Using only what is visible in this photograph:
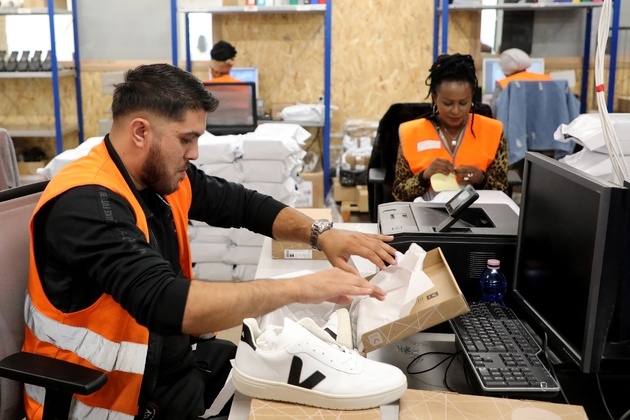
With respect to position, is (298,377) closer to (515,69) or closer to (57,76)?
(515,69)

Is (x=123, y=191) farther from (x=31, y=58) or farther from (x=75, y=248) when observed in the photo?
(x=31, y=58)

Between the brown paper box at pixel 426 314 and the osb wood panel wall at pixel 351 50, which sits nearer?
the brown paper box at pixel 426 314

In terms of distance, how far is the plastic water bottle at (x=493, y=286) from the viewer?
1.58 meters

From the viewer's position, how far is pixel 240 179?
348 centimetres

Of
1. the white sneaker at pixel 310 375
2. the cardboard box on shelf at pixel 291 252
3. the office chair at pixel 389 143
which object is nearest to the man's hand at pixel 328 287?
the white sneaker at pixel 310 375

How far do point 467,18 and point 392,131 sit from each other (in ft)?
8.97

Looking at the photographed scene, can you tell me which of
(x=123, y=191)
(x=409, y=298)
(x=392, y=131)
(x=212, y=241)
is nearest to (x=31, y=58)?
(x=212, y=241)

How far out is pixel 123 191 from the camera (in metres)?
1.34

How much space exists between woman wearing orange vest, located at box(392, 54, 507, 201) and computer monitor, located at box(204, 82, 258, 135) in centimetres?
140

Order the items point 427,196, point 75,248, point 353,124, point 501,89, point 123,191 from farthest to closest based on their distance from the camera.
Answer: point 353,124, point 501,89, point 427,196, point 123,191, point 75,248

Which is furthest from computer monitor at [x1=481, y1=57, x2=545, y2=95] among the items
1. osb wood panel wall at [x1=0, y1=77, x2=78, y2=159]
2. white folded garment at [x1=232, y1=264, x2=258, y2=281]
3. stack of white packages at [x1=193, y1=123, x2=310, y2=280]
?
osb wood panel wall at [x1=0, y1=77, x2=78, y2=159]

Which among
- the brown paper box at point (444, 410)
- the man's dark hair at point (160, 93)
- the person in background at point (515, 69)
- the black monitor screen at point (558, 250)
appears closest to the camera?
the brown paper box at point (444, 410)

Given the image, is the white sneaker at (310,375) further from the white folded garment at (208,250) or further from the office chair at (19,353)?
the white folded garment at (208,250)

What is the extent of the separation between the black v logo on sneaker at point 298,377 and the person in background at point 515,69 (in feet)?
13.7
